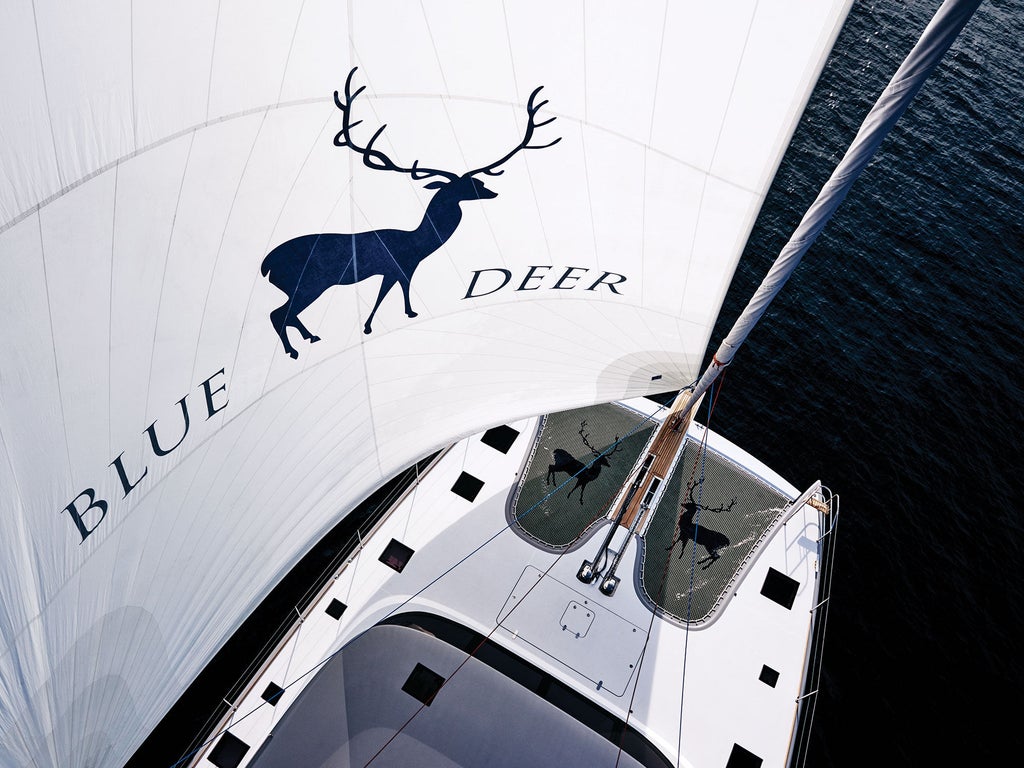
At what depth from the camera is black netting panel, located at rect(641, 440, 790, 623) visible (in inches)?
400

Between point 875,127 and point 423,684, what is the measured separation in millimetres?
7673

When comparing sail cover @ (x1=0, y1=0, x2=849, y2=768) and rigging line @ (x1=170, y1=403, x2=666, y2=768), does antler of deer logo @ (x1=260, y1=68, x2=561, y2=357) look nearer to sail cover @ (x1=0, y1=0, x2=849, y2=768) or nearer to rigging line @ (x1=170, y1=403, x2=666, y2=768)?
sail cover @ (x1=0, y1=0, x2=849, y2=768)

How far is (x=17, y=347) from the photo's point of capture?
4.07m

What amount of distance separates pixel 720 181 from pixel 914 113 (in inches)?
996

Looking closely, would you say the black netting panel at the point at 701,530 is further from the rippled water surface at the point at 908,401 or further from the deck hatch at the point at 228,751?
the deck hatch at the point at 228,751

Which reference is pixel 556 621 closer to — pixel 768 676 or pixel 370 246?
pixel 768 676

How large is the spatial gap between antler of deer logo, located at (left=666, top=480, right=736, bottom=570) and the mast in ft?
13.9

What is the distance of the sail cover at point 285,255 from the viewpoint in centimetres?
421

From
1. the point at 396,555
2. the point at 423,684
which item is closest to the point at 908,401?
the point at 396,555

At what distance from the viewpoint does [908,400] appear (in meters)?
17.8

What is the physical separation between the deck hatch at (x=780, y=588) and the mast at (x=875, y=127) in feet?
15.7

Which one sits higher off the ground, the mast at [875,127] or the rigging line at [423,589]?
the mast at [875,127]

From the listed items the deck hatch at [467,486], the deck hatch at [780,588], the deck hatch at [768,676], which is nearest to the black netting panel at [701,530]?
the deck hatch at [780,588]

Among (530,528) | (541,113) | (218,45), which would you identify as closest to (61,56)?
(218,45)
